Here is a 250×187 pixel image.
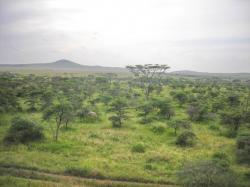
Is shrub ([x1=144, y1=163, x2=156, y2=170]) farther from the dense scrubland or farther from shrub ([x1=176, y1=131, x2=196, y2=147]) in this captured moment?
shrub ([x1=176, y1=131, x2=196, y2=147])

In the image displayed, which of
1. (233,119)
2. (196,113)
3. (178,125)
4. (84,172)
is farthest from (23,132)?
(233,119)

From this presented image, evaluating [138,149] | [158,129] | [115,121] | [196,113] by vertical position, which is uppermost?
[196,113]

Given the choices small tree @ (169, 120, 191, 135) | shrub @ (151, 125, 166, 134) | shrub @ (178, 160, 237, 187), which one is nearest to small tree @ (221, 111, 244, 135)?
small tree @ (169, 120, 191, 135)

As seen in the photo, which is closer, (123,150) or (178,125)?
(123,150)

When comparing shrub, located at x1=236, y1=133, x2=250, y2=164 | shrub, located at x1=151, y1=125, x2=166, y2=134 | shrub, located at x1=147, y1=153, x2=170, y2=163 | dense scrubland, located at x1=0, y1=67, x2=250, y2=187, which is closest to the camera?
dense scrubland, located at x1=0, y1=67, x2=250, y2=187

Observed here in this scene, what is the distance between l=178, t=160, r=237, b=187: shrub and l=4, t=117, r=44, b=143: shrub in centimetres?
1534

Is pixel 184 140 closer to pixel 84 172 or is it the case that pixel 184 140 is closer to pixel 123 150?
pixel 123 150

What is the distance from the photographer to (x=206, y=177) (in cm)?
1474

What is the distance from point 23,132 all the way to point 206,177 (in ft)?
56.7

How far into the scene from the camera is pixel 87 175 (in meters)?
17.8

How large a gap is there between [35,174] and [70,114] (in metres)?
12.1

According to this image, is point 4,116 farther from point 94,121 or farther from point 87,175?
point 87,175

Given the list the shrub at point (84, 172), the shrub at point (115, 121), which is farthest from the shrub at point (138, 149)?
the shrub at point (115, 121)

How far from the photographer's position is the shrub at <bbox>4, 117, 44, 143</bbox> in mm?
23953
